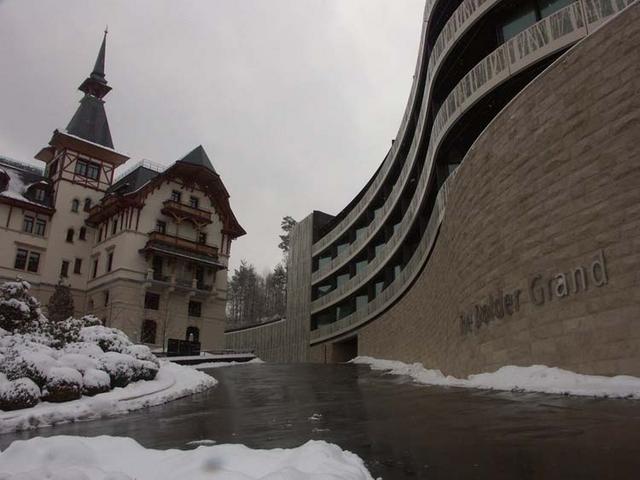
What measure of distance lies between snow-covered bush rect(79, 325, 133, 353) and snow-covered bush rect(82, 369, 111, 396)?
3.48m

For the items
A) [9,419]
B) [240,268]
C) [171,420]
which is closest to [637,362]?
[171,420]

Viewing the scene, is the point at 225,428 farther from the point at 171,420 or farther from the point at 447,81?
the point at 447,81

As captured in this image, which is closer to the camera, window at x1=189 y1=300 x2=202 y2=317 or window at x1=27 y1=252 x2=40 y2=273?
window at x1=27 y1=252 x2=40 y2=273

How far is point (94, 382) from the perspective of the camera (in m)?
12.9

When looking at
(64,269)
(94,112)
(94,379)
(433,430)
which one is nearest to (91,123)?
(94,112)

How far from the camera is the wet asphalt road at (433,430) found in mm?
5062

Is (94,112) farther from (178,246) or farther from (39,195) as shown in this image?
(178,246)

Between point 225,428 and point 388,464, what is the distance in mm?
4074

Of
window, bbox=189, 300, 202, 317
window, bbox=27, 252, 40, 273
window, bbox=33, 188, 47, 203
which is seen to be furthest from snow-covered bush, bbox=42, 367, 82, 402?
window, bbox=33, 188, 47, 203

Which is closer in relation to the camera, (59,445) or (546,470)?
(546,470)

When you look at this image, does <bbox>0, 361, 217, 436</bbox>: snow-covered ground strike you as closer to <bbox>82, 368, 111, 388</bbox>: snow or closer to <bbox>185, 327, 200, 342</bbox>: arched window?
<bbox>82, 368, 111, 388</bbox>: snow

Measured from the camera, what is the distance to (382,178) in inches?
1449

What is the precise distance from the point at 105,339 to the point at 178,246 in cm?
2875

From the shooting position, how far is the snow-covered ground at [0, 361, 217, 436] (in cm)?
996
